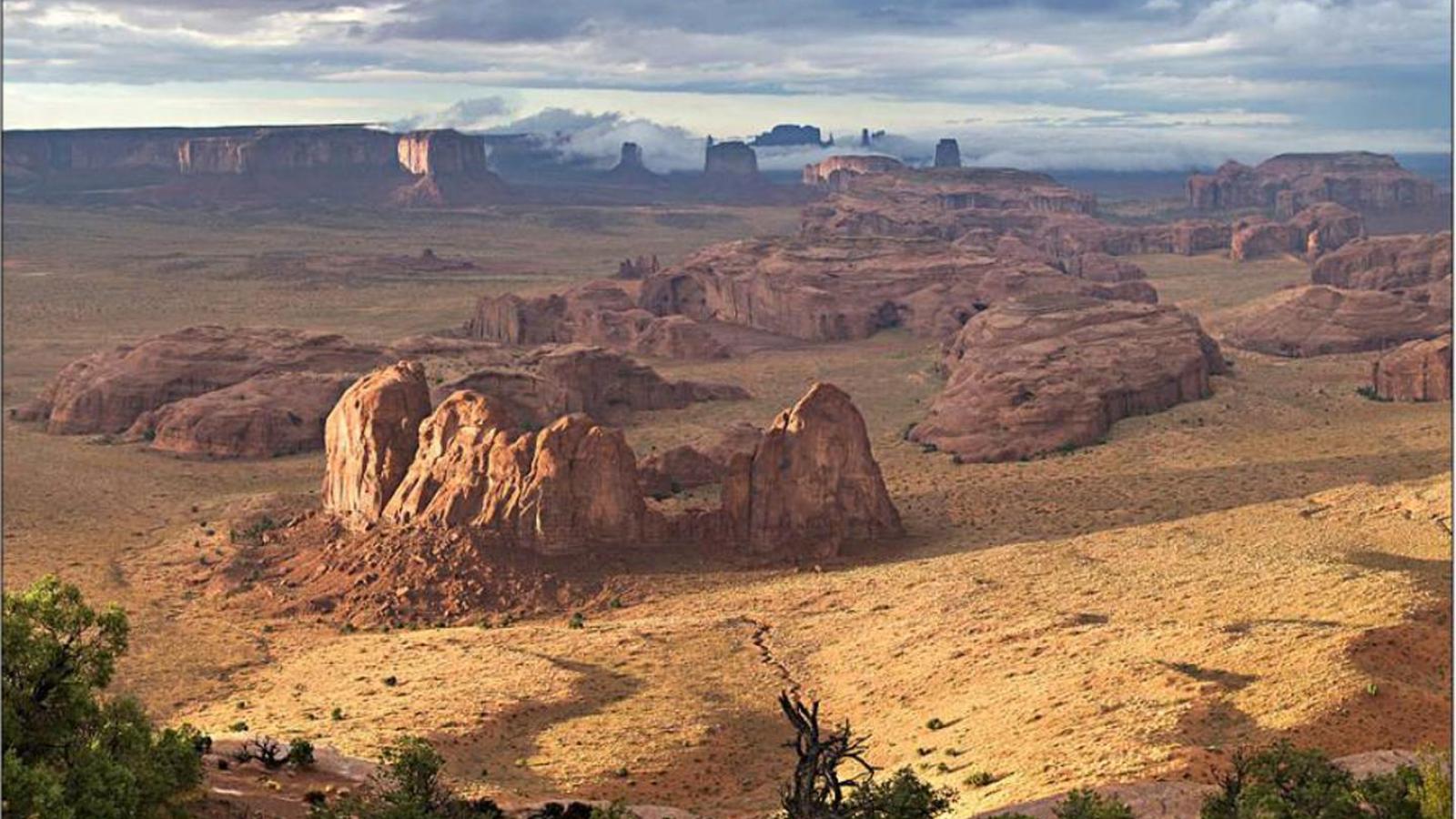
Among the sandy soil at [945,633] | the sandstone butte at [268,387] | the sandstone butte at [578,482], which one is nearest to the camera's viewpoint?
the sandy soil at [945,633]

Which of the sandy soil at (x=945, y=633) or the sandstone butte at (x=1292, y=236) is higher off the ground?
the sandstone butte at (x=1292, y=236)

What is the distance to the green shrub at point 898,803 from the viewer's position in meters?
29.2

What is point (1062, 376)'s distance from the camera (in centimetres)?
7675

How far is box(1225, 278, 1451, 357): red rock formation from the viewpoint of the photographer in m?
98.4

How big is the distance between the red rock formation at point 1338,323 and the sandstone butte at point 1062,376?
12.1 metres

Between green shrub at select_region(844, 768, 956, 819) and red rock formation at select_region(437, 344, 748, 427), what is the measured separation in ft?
156

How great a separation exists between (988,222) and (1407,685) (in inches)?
6542

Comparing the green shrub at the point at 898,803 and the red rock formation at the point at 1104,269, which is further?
the red rock formation at the point at 1104,269

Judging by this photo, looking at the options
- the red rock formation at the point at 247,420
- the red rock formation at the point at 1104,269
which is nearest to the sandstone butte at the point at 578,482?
the red rock formation at the point at 247,420

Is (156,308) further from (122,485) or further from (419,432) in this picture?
(419,432)

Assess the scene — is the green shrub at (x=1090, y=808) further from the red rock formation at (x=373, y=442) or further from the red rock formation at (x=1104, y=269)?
the red rock formation at (x=1104, y=269)

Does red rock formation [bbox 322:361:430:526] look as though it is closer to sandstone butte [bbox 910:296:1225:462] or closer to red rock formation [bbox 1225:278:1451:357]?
sandstone butte [bbox 910:296:1225:462]

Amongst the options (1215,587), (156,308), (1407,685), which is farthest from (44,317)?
(1407,685)

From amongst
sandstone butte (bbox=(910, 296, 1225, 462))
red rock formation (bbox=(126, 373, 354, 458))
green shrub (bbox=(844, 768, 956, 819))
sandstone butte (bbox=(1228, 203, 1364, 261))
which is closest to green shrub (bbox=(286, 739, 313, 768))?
green shrub (bbox=(844, 768, 956, 819))
